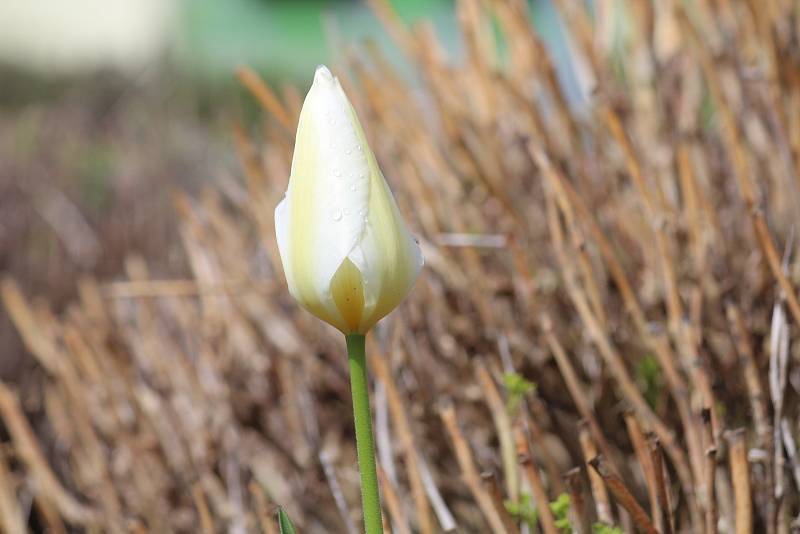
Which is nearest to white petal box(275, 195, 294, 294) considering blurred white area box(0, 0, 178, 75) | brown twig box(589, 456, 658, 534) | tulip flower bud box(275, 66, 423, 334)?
tulip flower bud box(275, 66, 423, 334)

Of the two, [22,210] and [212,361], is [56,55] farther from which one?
[212,361]

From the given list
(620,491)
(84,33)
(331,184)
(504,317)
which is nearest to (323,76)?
(331,184)

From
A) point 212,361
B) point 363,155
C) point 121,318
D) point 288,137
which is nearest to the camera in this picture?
point 363,155

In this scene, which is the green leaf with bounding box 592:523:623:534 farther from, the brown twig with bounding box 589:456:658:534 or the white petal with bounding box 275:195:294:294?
the white petal with bounding box 275:195:294:294

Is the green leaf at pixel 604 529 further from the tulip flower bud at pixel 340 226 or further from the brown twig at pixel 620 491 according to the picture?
the tulip flower bud at pixel 340 226

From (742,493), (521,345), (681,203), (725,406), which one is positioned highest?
(681,203)

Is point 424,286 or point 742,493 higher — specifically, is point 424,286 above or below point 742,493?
above

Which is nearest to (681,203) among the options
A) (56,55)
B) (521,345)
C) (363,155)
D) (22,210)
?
(521,345)
